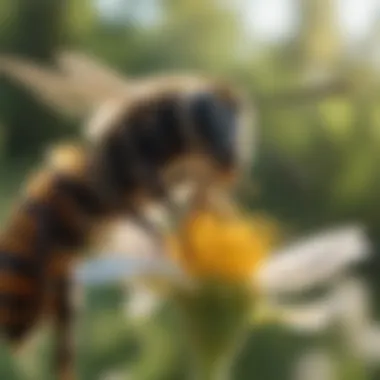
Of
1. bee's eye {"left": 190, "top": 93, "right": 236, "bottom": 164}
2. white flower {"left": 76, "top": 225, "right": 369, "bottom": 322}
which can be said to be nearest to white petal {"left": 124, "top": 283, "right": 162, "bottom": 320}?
white flower {"left": 76, "top": 225, "right": 369, "bottom": 322}

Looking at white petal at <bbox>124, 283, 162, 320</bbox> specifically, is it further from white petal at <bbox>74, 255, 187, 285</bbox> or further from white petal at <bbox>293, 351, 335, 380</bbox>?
white petal at <bbox>293, 351, 335, 380</bbox>

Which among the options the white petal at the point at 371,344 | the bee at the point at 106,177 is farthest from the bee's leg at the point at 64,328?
the white petal at the point at 371,344

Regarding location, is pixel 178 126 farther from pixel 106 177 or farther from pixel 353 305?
pixel 353 305

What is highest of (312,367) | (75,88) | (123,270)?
(75,88)

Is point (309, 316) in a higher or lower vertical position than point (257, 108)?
lower

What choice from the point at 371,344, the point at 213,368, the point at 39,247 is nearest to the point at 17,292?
the point at 39,247
